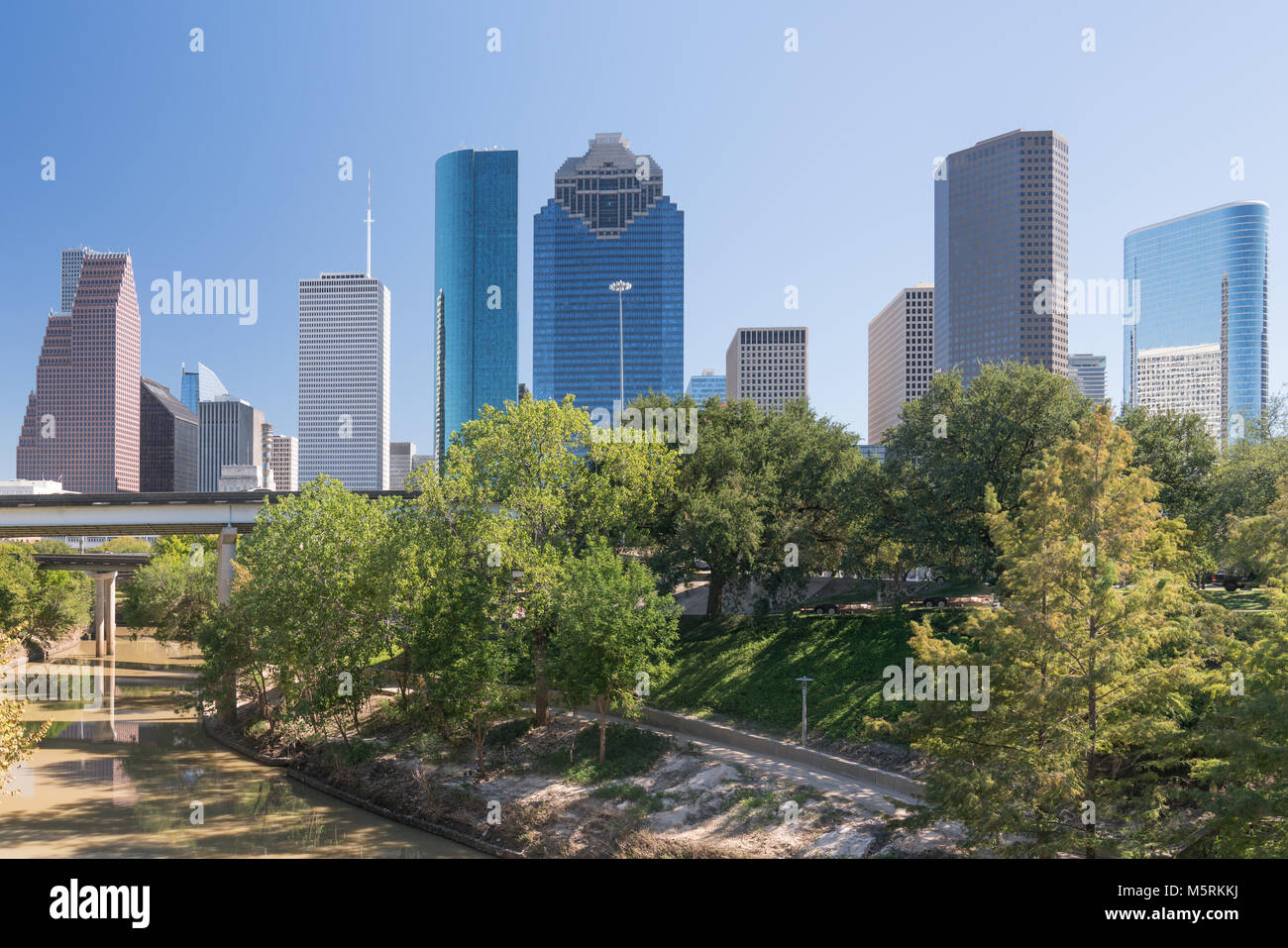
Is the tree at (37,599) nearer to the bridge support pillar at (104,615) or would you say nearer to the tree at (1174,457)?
the bridge support pillar at (104,615)

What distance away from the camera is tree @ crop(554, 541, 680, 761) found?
1053 inches

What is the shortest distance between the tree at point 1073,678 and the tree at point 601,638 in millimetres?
11941

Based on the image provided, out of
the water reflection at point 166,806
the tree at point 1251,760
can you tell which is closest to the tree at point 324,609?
the water reflection at point 166,806

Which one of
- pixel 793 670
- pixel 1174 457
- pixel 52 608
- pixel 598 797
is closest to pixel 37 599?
pixel 52 608

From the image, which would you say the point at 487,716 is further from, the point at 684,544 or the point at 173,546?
the point at 173,546

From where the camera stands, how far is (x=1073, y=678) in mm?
15344

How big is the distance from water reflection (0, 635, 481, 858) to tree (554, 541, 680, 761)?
6613 mm

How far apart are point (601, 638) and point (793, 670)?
1122cm

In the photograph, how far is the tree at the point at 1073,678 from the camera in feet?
49.4

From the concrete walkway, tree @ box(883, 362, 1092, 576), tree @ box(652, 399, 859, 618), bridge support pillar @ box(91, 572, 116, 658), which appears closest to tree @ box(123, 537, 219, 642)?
bridge support pillar @ box(91, 572, 116, 658)

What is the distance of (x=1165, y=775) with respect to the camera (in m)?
19.5
